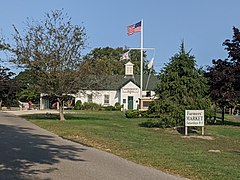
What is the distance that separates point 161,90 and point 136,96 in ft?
125

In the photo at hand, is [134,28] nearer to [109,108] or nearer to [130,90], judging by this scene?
[109,108]

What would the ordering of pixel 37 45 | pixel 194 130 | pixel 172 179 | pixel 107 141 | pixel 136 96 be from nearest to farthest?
1. pixel 172 179
2. pixel 107 141
3. pixel 194 130
4. pixel 37 45
5. pixel 136 96

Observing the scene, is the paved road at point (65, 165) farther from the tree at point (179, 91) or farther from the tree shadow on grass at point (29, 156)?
the tree at point (179, 91)

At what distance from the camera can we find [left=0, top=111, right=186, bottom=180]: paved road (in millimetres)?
9641

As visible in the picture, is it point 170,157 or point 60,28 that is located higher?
point 60,28

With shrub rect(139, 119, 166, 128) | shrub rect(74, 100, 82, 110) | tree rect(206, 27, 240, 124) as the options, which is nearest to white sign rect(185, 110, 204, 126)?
shrub rect(139, 119, 166, 128)

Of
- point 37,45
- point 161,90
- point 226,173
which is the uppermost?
point 37,45

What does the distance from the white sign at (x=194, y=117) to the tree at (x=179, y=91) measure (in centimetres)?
114

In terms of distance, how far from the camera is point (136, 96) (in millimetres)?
64875

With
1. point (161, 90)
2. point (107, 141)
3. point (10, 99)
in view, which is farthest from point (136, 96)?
point (107, 141)

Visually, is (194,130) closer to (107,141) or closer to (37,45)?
(107,141)

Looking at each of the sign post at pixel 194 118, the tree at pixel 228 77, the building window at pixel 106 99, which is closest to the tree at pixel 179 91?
the sign post at pixel 194 118

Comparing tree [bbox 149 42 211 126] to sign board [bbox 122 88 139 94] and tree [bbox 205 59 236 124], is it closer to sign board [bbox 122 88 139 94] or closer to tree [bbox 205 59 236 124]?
tree [bbox 205 59 236 124]

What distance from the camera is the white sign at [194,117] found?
2422 centimetres
